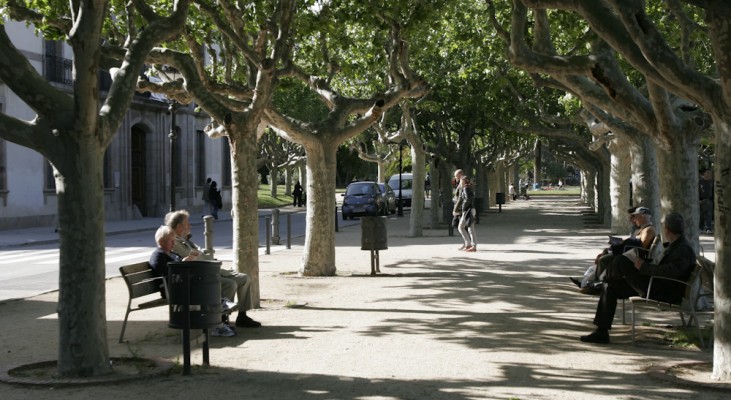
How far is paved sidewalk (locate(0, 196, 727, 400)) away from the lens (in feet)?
23.2

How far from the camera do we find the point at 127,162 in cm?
4088

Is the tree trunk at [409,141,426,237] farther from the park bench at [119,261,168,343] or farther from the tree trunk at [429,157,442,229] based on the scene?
the park bench at [119,261,168,343]

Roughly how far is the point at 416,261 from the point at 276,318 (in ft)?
27.2

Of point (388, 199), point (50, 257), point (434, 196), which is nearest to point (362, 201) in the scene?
point (388, 199)

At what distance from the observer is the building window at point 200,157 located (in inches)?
1934

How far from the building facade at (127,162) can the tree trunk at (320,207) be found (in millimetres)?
9533

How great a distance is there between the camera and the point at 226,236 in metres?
29.7

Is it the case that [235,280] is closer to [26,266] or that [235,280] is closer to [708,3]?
[708,3]

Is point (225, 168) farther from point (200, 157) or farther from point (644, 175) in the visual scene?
point (644, 175)

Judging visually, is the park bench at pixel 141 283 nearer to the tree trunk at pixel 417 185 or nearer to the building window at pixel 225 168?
the tree trunk at pixel 417 185

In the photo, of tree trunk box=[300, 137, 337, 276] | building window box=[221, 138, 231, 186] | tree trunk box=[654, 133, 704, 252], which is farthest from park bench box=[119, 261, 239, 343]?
building window box=[221, 138, 231, 186]

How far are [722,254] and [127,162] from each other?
118 ft

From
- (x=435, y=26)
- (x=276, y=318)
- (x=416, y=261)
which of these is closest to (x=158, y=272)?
(x=276, y=318)

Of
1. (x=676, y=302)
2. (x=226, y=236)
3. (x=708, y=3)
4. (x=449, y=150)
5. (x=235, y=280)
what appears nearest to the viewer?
(x=708, y=3)
